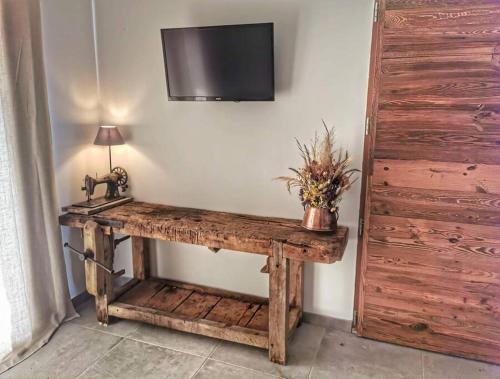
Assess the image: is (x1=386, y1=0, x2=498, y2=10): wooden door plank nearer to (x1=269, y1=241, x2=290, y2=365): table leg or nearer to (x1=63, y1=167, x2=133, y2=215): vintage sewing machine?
(x1=269, y1=241, x2=290, y2=365): table leg

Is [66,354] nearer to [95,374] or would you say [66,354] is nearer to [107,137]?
[95,374]

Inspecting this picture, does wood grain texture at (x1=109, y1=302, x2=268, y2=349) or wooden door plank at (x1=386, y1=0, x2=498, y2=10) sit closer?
wooden door plank at (x1=386, y1=0, x2=498, y2=10)

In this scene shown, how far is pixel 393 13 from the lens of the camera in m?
2.03

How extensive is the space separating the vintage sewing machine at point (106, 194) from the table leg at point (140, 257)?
1.09ft

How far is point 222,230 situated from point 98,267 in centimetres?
90

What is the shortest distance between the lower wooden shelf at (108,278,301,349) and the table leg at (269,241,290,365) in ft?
0.25

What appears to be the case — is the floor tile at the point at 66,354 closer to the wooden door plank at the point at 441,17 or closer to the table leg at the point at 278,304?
the table leg at the point at 278,304

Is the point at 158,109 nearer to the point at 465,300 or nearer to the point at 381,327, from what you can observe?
the point at 381,327

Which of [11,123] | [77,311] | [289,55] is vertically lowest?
[77,311]

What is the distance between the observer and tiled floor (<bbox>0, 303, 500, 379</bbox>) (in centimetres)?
209

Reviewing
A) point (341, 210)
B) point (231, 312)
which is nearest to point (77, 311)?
point (231, 312)

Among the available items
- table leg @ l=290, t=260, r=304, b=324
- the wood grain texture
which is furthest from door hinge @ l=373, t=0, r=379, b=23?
the wood grain texture

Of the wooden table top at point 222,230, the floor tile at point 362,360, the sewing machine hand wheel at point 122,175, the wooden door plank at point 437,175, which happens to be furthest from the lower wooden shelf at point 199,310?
the wooden door plank at point 437,175

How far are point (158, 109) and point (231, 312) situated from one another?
1492 millimetres
